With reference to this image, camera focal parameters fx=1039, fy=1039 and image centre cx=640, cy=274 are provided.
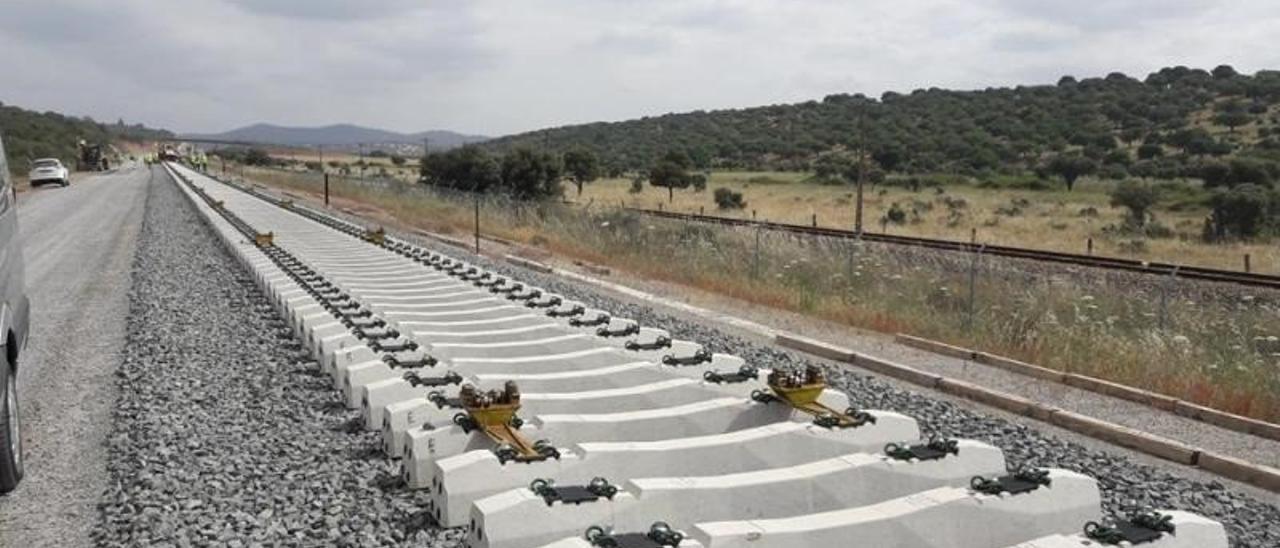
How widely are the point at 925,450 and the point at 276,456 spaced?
3.70 m

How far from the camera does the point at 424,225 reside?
30.2 metres

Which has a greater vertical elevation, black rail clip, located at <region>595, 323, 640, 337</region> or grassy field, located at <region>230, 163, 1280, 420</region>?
black rail clip, located at <region>595, 323, 640, 337</region>

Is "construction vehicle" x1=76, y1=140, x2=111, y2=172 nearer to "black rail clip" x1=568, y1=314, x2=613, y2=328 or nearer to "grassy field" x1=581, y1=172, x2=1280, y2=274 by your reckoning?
"grassy field" x1=581, y1=172, x2=1280, y2=274

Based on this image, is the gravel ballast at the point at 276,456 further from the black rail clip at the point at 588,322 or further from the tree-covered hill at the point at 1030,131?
the tree-covered hill at the point at 1030,131

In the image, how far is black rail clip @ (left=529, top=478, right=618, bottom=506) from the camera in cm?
445

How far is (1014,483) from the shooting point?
479 centimetres

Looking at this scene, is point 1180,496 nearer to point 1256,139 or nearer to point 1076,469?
point 1076,469

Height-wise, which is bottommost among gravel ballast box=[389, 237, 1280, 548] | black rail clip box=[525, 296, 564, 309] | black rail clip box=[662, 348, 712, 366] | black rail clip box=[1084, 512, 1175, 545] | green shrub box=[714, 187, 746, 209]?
green shrub box=[714, 187, 746, 209]

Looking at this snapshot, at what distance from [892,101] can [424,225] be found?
9195cm

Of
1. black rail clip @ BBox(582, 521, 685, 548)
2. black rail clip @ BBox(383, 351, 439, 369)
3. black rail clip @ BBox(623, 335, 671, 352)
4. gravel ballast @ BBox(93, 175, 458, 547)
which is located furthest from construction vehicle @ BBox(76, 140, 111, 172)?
black rail clip @ BBox(582, 521, 685, 548)

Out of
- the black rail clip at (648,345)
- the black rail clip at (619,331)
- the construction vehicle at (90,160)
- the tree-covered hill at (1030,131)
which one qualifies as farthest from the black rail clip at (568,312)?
the construction vehicle at (90,160)

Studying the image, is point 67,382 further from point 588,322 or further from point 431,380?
point 588,322

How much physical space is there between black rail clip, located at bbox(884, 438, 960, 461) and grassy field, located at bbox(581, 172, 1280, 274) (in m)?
22.7

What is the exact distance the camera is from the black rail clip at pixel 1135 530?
4.14 meters
